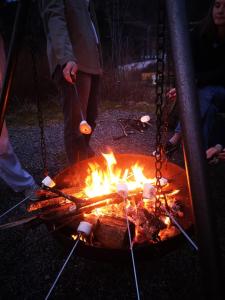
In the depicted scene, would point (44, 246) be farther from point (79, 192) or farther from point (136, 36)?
point (136, 36)

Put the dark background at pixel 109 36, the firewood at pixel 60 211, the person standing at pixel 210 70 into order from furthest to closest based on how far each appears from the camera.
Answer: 1. the dark background at pixel 109 36
2. the person standing at pixel 210 70
3. the firewood at pixel 60 211

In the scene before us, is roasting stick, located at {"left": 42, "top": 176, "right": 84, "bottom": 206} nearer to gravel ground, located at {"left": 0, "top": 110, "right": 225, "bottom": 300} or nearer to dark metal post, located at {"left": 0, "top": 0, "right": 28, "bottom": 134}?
gravel ground, located at {"left": 0, "top": 110, "right": 225, "bottom": 300}

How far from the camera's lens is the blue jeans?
3246 mm

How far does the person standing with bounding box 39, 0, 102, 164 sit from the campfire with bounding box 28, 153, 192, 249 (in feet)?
1.63

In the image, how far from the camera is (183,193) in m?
2.18

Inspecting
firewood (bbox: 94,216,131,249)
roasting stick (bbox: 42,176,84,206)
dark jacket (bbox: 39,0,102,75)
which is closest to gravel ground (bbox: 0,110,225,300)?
firewood (bbox: 94,216,131,249)

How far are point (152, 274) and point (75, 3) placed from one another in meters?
2.41

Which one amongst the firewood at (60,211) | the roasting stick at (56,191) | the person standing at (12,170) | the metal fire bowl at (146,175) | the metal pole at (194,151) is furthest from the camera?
the person standing at (12,170)

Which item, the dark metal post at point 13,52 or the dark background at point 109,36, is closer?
the dark metal post at point 13,52

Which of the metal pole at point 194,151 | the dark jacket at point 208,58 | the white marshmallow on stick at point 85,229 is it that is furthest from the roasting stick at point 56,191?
→ the dark jacket at point 208,58

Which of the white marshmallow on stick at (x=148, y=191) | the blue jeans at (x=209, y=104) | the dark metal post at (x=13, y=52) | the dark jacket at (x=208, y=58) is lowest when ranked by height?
the white marshmallow on stick at (x=148, y=191)

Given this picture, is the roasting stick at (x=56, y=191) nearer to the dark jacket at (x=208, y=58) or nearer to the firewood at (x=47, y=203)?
the firewood at (x=47, y=203)

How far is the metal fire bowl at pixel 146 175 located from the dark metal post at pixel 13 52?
29.5 inches

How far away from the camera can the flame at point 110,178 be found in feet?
7.24
